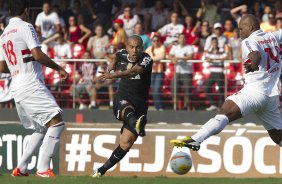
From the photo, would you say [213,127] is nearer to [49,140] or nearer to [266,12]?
[49,140]

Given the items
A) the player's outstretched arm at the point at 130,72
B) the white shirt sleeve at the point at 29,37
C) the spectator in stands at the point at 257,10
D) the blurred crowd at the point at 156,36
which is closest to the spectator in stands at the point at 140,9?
the blurred crowd at the point at 156,36

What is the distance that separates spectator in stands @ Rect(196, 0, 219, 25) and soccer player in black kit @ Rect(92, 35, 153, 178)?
8.69 m

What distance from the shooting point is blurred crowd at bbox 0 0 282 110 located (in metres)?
20.0

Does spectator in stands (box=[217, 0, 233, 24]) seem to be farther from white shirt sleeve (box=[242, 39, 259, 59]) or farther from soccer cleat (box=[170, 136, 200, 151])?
soccer cleat (box=[170, 136, 200, 151])

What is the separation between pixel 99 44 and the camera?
69.2 feet

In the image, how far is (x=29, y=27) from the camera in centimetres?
1184

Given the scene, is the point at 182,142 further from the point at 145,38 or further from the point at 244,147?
the point at 145,38

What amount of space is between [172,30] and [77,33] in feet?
7.97

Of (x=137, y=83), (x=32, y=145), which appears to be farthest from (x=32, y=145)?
(x=137, y=83)

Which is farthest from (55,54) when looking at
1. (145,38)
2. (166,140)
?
(166,140)

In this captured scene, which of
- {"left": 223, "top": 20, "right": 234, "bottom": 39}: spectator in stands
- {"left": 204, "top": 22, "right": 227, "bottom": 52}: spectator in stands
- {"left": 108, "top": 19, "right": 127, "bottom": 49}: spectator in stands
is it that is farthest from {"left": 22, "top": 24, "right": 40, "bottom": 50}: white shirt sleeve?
{"left": 223, "top": 20, "right": 234, "bottom": 39}: spectator in stands

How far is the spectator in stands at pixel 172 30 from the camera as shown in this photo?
21.1m

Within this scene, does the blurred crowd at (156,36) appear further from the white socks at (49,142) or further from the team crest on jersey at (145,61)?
the white socks at (49,142)

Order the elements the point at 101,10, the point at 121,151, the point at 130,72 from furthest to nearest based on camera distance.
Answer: the point at 101,10
the point at 121,151
the point at 130,72
